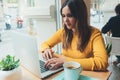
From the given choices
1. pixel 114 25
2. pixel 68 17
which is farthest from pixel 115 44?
pixel 68 17

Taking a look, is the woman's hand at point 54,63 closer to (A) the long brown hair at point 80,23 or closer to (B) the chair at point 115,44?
(A) the long brown hair at point 80,23

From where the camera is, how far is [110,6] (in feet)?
9.95

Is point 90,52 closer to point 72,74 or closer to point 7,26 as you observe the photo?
point 72,74

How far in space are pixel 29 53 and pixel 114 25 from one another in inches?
88.4

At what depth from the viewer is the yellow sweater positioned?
1.20 metres

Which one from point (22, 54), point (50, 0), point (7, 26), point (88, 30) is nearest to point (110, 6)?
point (50, 0)

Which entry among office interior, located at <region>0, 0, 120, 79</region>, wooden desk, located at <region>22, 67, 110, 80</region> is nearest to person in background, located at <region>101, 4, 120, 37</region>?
office interior, located at <region>0, 0, 120, 79</region>

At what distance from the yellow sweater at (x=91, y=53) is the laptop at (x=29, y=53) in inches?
7.7

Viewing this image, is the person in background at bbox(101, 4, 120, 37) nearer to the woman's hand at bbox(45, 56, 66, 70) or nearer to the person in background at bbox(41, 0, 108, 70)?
the person in background at bbox(41, 0, 108, 70)

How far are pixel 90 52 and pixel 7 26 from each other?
803mm

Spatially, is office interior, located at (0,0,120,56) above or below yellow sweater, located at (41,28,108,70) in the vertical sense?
above

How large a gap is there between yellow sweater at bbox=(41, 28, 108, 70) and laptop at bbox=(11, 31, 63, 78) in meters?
0.20

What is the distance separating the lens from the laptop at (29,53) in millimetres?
983

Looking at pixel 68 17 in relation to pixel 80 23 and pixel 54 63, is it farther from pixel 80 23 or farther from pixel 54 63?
Answer: pixel 54 63
